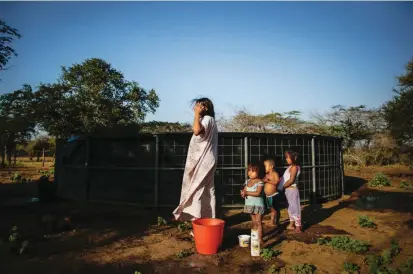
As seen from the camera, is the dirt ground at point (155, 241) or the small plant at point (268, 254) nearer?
the dirt ground at point (155, 241)

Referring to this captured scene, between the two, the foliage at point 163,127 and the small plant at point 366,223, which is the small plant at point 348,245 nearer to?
the small plant at point 366,223

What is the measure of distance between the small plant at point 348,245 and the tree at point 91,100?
54.5 feet

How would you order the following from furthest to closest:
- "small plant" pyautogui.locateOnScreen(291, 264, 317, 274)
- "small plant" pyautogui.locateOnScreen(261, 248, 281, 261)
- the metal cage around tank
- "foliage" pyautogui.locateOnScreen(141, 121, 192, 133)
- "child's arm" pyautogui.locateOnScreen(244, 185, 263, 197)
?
"foliage" pyautogui.locateOnScreen(141, 121, 192, 133) < the metal cage around tank < "child's arm" pyautogui.locateOnScreen(244, 185, 263, 197) < "small plant" pyautogui.locateOnScreen(261, 248, 281, 261) < "small plant" pyautogui.locateOnScreen(291, 264, 317, 274)

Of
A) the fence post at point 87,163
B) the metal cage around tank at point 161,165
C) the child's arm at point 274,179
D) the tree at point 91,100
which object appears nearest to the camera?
the child's arm at point 274,179

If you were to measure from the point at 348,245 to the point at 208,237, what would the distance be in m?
2.32

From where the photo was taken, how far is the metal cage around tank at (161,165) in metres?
7.78

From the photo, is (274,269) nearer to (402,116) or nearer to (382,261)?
(382,261)

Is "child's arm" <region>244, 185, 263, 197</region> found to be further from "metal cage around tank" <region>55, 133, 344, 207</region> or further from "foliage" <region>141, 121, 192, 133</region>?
"foliage" <region>141, 121, 192, 133</region>

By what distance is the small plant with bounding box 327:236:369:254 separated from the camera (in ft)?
14.5

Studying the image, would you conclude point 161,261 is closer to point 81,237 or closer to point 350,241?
point 81,237

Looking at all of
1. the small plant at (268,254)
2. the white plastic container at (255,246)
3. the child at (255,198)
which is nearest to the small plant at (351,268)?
the small plant at (268,254)

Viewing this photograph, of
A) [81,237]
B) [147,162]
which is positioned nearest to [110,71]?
[147,162]

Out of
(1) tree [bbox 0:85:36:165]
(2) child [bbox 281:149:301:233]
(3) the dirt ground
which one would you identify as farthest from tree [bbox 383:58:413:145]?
(1) tree [bbox 0:85:36:165]

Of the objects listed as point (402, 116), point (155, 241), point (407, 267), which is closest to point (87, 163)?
point (155, 241)
